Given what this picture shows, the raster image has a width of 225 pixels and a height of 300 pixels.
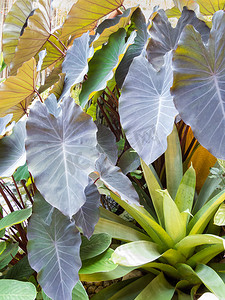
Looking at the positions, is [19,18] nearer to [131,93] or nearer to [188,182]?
[131,93]

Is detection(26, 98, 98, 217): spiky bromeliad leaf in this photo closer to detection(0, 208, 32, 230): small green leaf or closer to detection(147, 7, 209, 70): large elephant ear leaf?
detection(0, 208, 32, 230): small green leaf

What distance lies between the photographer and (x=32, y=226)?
844 mm

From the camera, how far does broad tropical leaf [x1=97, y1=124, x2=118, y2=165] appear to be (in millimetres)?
1074

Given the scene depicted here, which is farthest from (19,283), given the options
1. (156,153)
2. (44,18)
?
(44,18)

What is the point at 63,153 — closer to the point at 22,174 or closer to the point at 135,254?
the point at 135,254

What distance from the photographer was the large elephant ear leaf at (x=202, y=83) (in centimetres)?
68

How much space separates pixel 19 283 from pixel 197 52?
2.49 feet

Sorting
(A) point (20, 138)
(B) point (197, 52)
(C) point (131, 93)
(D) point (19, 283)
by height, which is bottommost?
(D) point (19, 283)

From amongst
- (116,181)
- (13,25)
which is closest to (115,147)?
(116,181)

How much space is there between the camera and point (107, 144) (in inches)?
43.6

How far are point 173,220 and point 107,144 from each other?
0.39 metres

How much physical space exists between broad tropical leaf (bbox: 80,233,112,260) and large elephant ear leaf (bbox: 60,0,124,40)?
89 centimetres

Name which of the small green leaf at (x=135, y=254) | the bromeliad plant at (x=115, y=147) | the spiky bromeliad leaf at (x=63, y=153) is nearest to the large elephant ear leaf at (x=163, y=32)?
the bromeliad plant at (x=115, y=147)

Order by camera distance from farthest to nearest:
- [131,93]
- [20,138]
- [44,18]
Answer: [44,18] < [20,138] < [131,93]
